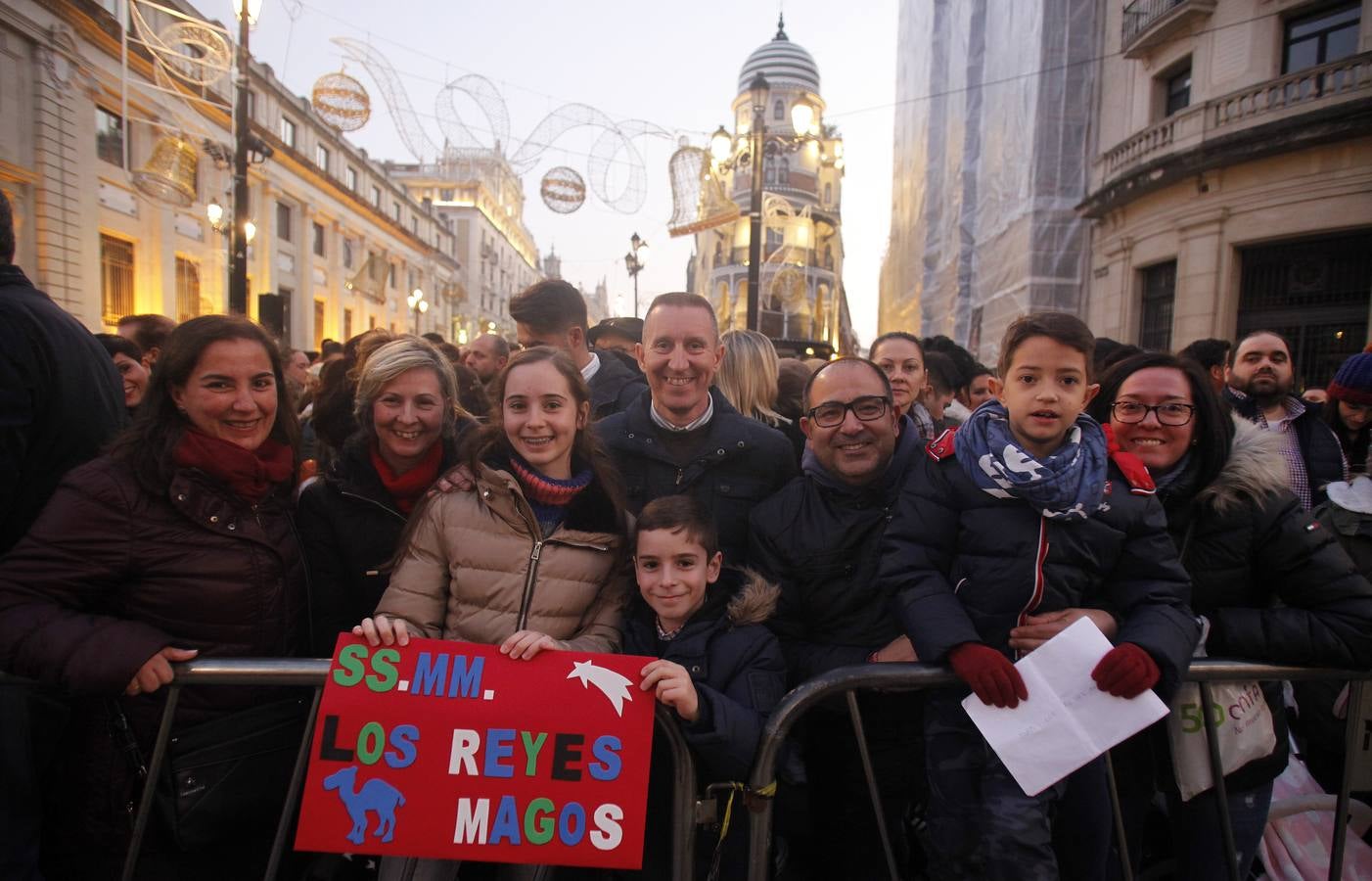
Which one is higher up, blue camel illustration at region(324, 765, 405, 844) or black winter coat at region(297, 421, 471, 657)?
black winter coat at region(297, 421, 471, 657)

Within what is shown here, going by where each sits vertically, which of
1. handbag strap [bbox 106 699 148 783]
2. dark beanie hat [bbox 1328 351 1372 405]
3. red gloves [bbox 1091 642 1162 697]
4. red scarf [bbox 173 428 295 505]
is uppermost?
dark beanie hat [bbox 1328 351 1372 405]

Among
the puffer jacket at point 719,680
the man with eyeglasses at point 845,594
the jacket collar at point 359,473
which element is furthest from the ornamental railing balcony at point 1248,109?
the jacket collar at point 359,473

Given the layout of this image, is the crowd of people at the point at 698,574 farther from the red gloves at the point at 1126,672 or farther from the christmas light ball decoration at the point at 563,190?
the christmas light ball decoration at the point at 563,190

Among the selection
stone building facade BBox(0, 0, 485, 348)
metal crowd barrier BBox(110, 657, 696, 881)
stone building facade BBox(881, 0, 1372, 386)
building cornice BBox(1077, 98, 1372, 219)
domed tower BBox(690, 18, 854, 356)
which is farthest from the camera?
domed tower BBox(690, 18, 854, 356)

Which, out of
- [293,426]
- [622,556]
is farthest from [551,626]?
[293,426]

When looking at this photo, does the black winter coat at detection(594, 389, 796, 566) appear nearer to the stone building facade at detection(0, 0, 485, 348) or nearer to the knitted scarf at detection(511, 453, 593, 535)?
the knitted scarf at detection(511, 453, 593, 535)

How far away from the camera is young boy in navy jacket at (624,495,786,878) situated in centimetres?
215

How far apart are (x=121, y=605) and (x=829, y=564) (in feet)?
7.31

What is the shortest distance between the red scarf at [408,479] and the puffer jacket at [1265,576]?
2.64 meters

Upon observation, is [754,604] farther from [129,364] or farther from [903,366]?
[129,364]

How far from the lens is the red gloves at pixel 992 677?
1967mm

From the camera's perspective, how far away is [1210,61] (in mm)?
13391

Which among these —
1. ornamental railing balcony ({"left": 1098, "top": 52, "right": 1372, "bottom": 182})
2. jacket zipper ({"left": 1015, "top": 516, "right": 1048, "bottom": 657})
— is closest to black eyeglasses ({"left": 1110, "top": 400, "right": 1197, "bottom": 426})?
jacket zipper ({"left": 1015, "top": 516, "right": 1048, "bottom": 657})

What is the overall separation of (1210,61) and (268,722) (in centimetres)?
1799
